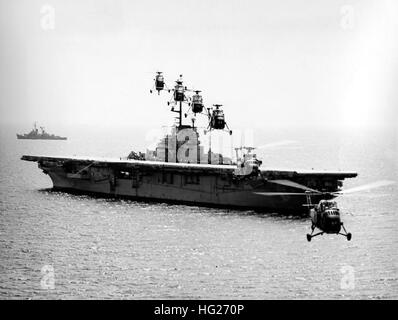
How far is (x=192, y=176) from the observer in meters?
32.1

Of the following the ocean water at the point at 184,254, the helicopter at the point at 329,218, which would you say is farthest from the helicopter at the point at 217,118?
the helicopter at the point at 329,218

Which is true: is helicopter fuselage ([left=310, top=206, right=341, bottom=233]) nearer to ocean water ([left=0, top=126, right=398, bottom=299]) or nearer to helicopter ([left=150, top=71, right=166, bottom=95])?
ocean water ([left=0, top=126, right=398, bottom=299])

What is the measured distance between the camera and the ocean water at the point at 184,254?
18094mm

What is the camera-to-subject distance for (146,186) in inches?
1325

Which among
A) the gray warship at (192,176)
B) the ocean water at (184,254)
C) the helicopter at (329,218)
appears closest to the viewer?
the helicopter at (329,218)

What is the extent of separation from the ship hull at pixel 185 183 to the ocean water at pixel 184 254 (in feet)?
4.45

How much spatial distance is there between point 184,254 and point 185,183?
35.4ft

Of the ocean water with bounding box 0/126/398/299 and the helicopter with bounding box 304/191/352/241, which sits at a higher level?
the helicopter with bounding box 304/191/352/241

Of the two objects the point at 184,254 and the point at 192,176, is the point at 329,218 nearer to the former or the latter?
the point at 184,254

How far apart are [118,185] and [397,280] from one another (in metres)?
19.0

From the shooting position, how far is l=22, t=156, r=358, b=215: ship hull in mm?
29625

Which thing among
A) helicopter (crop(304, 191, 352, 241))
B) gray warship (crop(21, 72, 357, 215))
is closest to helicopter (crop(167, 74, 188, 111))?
gray warship (crop(21, 72, 357, 215))

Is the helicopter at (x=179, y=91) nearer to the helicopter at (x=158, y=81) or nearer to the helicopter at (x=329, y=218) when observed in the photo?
the helicopter at (x=158, y=81)
